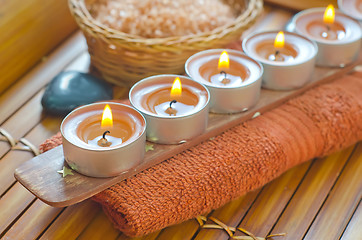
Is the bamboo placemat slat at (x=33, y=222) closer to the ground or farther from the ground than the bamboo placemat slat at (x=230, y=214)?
closer to the ground

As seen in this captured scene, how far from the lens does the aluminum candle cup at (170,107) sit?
0.85 metres

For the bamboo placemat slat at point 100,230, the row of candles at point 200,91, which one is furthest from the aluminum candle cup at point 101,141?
the bamboo placemat slat at point 100,230

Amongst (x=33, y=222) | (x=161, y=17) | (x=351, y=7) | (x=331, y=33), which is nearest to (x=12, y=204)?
(x=33, y=222)

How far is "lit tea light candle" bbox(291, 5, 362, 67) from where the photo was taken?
108cm

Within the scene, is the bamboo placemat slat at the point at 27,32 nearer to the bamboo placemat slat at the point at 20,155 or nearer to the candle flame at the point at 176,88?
the bamboo placemat slat at the point at 20,155

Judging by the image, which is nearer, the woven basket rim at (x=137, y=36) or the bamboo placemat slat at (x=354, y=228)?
the bamboo placemat slat at (x=354, y=228)

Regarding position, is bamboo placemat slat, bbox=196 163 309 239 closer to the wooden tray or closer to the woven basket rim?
the wooden tray

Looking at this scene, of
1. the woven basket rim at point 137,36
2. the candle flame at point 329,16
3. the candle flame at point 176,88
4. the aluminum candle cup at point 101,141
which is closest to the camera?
the aluminum candle cup at point 101,141

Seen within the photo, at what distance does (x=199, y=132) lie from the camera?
0.90 m

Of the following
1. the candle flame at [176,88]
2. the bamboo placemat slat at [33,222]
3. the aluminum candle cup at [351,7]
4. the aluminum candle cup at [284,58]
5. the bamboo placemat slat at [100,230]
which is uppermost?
the aluminum candle cup at [351,7]

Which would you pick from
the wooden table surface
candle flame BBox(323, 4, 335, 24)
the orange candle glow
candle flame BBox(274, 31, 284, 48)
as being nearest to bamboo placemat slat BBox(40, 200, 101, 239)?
the wooden table surface

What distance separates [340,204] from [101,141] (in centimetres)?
44

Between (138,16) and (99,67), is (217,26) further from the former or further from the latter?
(99,67)

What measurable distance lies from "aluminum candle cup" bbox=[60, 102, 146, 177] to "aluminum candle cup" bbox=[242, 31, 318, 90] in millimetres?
306
